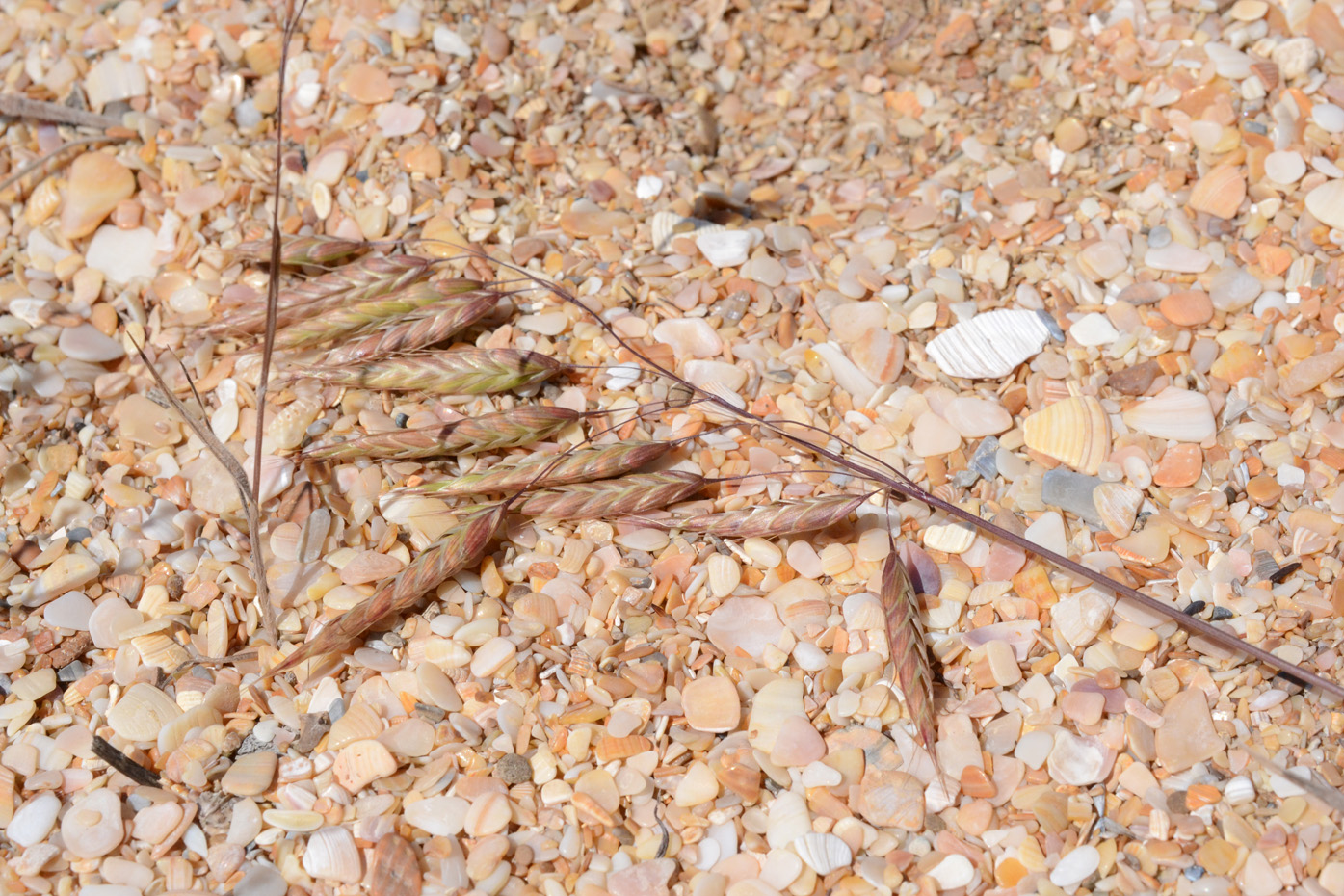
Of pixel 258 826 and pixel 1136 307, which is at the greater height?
pixel 1136 307

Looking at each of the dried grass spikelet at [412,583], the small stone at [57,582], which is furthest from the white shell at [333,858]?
the small stone at [57,582]

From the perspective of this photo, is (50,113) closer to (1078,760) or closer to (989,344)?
(989,344)

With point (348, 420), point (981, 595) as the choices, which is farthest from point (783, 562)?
point (348, 420)

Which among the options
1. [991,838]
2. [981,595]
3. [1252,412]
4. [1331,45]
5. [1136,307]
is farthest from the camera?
[1331,45]

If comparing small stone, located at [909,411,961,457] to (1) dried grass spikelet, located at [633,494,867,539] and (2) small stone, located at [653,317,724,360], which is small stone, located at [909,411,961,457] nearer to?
(1) dried grass spikelet, located at [633,494,867,539]

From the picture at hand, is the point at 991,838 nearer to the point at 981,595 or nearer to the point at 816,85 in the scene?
the point at 981,595

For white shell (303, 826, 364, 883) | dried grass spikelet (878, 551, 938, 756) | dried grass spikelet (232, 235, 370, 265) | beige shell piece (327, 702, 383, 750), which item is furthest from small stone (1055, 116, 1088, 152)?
white shell (303, 826, 364, 883)
